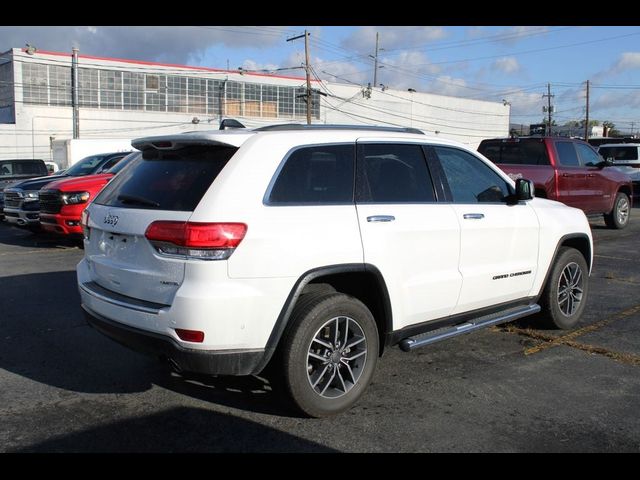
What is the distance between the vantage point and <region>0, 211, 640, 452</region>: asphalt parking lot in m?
3.61

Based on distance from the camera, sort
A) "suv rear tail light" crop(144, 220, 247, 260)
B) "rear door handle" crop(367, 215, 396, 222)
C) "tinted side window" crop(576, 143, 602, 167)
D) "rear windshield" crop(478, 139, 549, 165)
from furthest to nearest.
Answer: "tinted side window" crop(576, 143, 602, 167), "rear windshield" crop(478, 139, 549, 165), "rear door handle" crop(367, 215, 396, 222), "suv rear tail light" crop(144, 220, 247, 260)

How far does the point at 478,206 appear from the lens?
4.91 meters

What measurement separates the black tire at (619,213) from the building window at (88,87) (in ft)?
136

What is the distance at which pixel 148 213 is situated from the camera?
3.69m

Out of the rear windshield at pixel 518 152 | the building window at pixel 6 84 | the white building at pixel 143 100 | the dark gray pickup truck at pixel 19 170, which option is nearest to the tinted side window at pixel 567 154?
the rear windshield at pixel 518 152

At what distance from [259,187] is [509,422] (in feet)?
7.18

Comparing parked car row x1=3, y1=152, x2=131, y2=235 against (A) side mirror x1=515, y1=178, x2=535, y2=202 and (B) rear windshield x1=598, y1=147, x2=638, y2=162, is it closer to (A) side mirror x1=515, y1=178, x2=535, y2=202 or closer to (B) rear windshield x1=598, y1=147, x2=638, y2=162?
(A) side mirror x1=515, y1=178, x2=535, y2=202

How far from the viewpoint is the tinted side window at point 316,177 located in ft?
12.5

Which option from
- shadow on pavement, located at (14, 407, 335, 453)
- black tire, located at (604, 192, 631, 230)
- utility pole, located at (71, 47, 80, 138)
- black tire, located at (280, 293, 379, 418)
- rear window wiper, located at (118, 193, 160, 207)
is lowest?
shadow on pavement, located at (14, 407, 335, 453)

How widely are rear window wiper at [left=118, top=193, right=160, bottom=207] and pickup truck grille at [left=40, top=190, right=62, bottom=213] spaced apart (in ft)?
24.1

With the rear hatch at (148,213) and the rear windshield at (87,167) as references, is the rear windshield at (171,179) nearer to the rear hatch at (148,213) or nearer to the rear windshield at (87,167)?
the rear hatch at (148,213)

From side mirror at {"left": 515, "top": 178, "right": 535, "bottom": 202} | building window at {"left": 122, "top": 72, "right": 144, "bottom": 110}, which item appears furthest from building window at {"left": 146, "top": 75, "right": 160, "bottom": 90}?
side mirror at {"left": 515, "top": 178, "right": 535, "bottom": 202}

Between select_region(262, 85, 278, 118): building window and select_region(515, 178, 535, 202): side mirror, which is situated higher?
select_region(262, 85, 278, 118): building window
